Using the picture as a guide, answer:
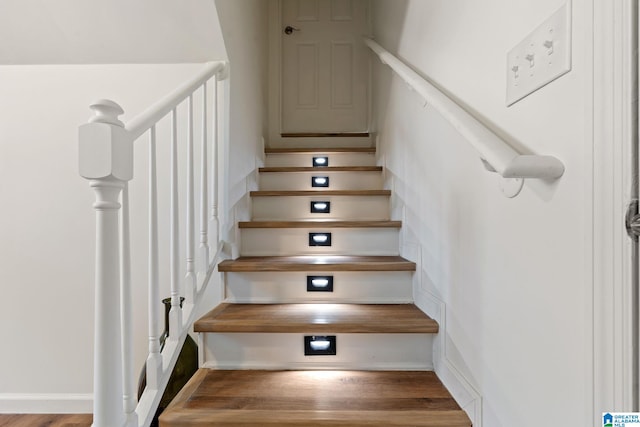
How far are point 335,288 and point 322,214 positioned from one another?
604 mm

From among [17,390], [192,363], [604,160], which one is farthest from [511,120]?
[17,390]

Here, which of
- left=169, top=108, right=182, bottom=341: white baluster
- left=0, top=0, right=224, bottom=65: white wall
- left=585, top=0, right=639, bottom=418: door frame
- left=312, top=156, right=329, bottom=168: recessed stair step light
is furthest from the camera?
left=312, top=156, right=329, bottom=168: recessed stair step light

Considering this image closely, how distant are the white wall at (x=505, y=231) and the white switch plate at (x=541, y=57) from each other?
2 centimetres

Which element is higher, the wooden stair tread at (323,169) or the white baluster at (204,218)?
the wooden stair tread at (323,169)

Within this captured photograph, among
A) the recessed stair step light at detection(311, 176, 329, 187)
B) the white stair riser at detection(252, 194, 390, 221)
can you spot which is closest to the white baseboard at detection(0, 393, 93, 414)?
the white stair riser at detection(252, 194, 390, 221)

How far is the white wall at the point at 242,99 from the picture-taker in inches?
67.3

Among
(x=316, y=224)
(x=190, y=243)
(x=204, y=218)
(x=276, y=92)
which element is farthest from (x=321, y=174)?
(x=276, y=92)

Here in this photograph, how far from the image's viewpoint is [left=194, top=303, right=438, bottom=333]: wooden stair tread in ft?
4.12

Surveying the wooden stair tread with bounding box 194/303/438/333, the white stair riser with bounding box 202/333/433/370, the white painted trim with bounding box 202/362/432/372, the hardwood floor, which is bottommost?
the hardwood floor

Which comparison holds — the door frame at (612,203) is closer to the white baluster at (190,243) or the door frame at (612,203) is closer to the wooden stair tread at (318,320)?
the wooden stair tread at (318,320)

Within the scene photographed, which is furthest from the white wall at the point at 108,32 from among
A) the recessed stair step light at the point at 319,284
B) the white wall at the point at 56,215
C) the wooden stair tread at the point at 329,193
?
the recessed stair step light at the point at 319,284

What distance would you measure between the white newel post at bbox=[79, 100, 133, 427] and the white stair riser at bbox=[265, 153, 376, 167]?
182 cm

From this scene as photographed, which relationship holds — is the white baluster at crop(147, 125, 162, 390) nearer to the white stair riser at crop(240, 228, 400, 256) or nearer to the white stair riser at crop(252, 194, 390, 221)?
the white stair riser at crop(240, 228, 400, 256)

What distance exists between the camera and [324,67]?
10.5 ft
